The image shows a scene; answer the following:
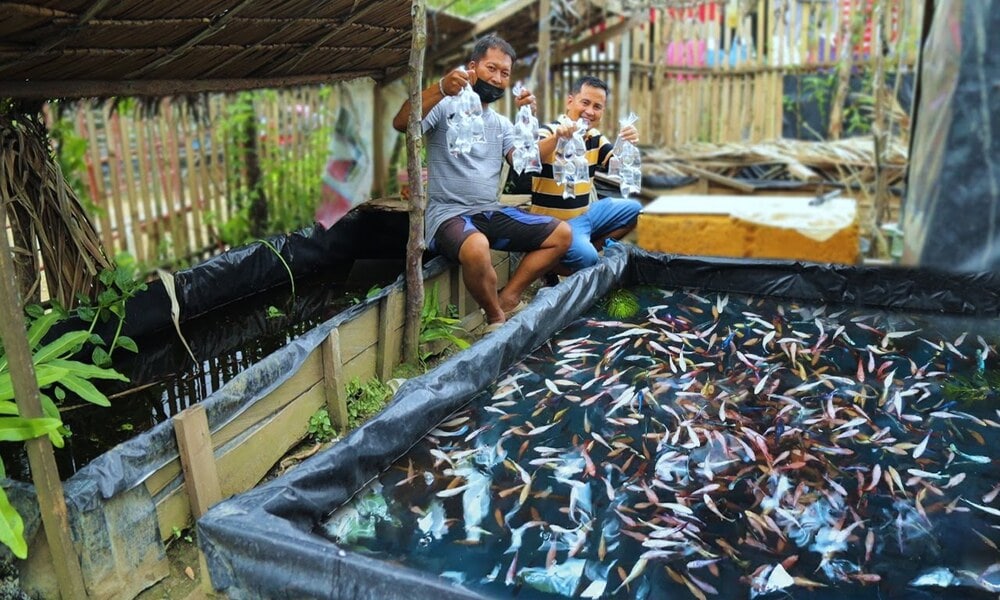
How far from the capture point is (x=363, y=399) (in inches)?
152

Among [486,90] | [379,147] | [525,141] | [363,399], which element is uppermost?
[486,90]

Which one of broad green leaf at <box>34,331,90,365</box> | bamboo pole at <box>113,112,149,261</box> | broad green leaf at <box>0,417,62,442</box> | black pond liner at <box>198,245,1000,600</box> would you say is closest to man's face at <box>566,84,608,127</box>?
black pond liner at <box>198,245,1000,600</box>

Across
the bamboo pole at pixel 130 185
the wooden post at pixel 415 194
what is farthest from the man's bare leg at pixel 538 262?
the bamboo pole at pixel 130 185

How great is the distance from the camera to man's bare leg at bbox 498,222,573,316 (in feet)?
15.2

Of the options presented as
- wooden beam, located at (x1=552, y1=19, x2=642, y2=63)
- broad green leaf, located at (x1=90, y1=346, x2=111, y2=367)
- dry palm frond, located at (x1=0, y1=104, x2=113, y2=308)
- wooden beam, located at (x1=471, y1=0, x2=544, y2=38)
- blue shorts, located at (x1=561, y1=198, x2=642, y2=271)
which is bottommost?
broad green leaf, located at (x1=90, y1=346, x2=111, y2=367)

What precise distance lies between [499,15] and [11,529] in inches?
253

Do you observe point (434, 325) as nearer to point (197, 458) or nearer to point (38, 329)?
point (197, 458)

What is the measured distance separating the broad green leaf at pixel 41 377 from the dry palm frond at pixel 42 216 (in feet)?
4.72

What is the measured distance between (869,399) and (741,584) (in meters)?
1.44

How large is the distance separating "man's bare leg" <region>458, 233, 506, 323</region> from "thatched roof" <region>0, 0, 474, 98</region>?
1471 mm

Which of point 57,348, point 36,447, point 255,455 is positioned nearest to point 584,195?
point 255,455

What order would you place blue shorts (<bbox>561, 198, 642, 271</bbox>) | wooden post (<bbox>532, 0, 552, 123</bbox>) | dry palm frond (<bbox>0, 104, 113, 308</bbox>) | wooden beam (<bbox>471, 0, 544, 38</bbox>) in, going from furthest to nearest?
wooden beam (<bbox>471, 0, 544, 38</bbox>)
wooden post (<bbox>532, 0, 552, 123</bbox>)
blue shorts (<bbox>561, 198, 642, 271</bbox>)
dry palm frond (<bbox>0, 104, 113, 308</bbox>)

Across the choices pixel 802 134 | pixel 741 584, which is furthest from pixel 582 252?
pixel 802 134

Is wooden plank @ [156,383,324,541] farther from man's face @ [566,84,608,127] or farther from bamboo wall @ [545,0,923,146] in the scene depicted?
bamboo wall @ [545,0,923,146]
